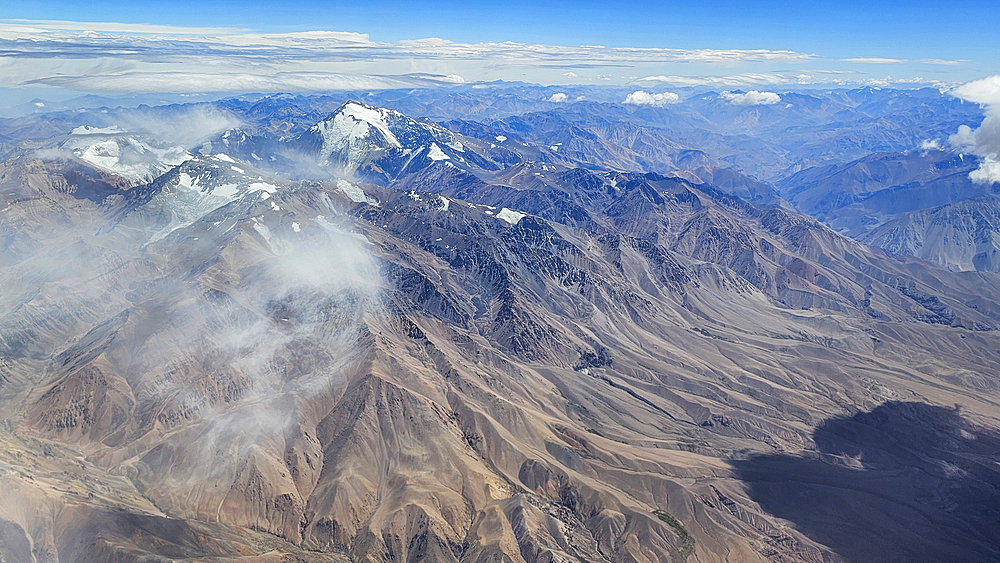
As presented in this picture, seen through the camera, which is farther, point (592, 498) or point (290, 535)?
point (592, 498)

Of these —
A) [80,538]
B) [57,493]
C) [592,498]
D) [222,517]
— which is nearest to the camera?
[80,538]

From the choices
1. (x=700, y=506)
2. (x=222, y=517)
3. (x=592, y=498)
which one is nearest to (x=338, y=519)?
(x=222, y=517)

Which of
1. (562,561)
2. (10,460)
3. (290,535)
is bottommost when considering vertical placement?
(290,535)

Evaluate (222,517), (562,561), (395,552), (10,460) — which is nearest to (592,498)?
(562,561)

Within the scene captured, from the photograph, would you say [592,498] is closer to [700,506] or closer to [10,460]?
[700,506]

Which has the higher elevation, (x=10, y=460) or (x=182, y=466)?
(x=10, y=460)

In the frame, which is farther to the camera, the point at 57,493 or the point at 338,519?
the point at 338,519

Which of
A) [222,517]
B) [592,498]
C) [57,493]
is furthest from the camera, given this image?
[592,498]

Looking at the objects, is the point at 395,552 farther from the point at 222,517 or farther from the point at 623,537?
the point at 623,537

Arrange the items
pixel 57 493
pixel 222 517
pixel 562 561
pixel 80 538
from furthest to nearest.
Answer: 1. pixel 222 517
2. pixel 562 561
3. pixel 57 493
4. pixel 80 538
